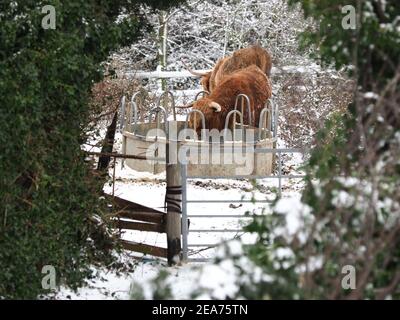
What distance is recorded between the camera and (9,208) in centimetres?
658

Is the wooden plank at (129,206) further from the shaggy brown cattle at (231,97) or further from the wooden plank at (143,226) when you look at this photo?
the shaggy brown cattle at (231,97)

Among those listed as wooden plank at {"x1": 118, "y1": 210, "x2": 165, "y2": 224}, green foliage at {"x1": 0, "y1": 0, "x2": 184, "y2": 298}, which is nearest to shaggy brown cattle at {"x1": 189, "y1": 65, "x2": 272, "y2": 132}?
wooden plank at {"x1": 118, "y1": 210, "x2": 165, "y2": 224}

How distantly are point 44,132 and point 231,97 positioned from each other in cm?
768

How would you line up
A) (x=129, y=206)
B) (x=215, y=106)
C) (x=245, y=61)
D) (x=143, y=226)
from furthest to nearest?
(x=245, y=61)
(x=215, y=106)
(x=129, y=206)
(x=143, y=226)

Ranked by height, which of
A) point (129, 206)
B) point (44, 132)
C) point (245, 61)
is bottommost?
point (129, 206)

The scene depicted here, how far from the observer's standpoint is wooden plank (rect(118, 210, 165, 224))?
31.0 ft

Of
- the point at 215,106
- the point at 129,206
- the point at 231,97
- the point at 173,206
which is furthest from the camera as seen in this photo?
the point at 231,97

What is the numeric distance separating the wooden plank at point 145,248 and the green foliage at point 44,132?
1.62 m

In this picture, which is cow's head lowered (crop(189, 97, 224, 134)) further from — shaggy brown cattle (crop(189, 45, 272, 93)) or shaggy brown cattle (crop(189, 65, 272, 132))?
shaggy brown cattle (crop(189, 45, 272, 93))

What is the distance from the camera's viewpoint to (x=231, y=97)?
47.4 feet

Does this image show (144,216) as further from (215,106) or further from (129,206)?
(215,106)

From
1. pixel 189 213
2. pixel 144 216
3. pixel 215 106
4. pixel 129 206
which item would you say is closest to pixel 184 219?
pixel 144 216

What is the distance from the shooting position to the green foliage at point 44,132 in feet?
21.1
